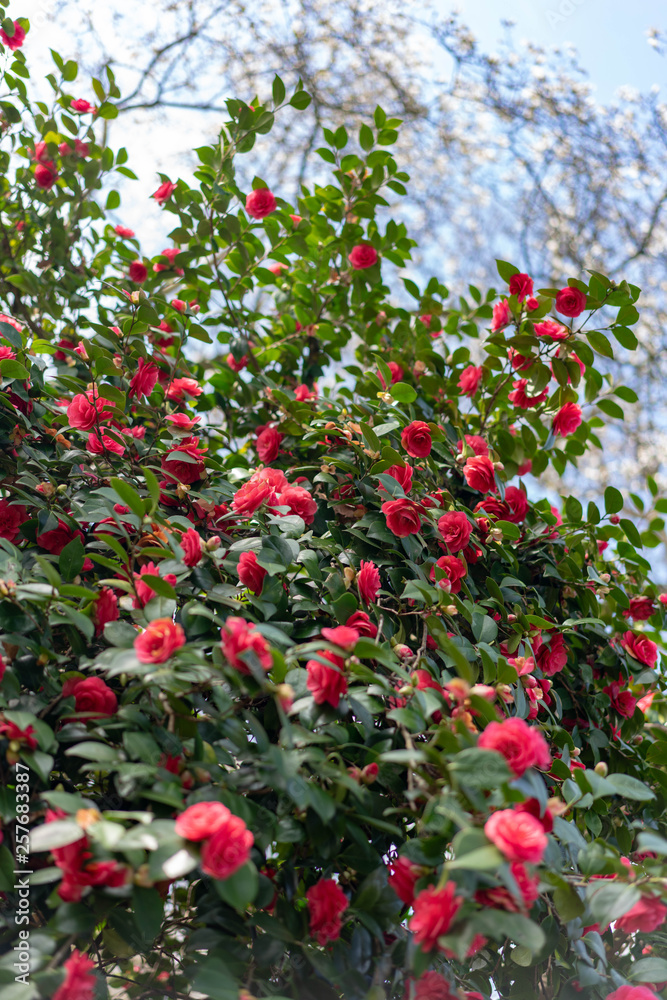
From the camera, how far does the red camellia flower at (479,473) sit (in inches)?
46.8

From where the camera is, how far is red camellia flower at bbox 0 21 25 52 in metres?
1.53

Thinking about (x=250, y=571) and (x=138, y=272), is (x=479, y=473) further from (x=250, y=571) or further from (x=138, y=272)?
(x=138, y=272)

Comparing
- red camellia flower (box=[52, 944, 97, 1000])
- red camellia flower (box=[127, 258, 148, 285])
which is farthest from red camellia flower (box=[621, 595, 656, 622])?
red camellia flower (box=[127, 258, 148, 285])

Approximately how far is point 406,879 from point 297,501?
551mm

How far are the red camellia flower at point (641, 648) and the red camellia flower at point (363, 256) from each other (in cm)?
97

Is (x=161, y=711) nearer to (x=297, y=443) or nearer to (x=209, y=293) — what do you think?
(x=297, y=443)

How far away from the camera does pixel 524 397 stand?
137cm

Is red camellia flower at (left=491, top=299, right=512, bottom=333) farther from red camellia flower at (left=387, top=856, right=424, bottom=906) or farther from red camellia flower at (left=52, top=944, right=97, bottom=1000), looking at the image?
red camellia flower at (left=52, top=944, right=97, bottom=1000)

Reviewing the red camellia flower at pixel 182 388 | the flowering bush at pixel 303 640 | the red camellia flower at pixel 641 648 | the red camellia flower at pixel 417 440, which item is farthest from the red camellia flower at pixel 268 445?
the red camellia flower at pixel 641 648

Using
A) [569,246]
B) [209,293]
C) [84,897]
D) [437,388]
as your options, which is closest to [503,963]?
[84,897]

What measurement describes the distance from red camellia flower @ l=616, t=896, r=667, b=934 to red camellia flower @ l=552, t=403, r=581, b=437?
0.88 meters

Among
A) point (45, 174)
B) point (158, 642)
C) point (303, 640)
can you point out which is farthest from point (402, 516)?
point (45, 174)

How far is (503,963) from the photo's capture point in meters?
0.92

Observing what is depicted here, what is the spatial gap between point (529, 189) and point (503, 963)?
15.7ft
